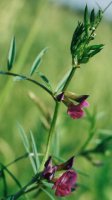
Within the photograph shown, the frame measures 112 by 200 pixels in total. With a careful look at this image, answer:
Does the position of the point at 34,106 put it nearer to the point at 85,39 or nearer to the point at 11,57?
the point at 11,57

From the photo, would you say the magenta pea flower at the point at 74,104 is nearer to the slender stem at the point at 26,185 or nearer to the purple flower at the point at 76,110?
the purple flower at the point at 76,110

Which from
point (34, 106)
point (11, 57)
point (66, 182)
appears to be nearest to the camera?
point (66, 182)

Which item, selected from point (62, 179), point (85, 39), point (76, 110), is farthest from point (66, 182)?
point (85, 39)

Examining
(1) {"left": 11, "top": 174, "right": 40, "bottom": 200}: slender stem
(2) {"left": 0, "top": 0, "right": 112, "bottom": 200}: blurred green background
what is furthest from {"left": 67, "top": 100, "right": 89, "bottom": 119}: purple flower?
(2) {"left": 0, "top": 0, "right": 112, "bottom": 200}: blurred green background

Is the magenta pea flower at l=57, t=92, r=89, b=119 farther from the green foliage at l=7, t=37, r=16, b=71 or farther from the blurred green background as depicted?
the blurred green background

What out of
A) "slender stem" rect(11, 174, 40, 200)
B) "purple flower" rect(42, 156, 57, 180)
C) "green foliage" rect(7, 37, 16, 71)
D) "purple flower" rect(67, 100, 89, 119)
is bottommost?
"slender stem" rect(11, 174, 40, 200)

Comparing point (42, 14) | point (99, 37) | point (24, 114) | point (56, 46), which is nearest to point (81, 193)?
point (42, 14)
